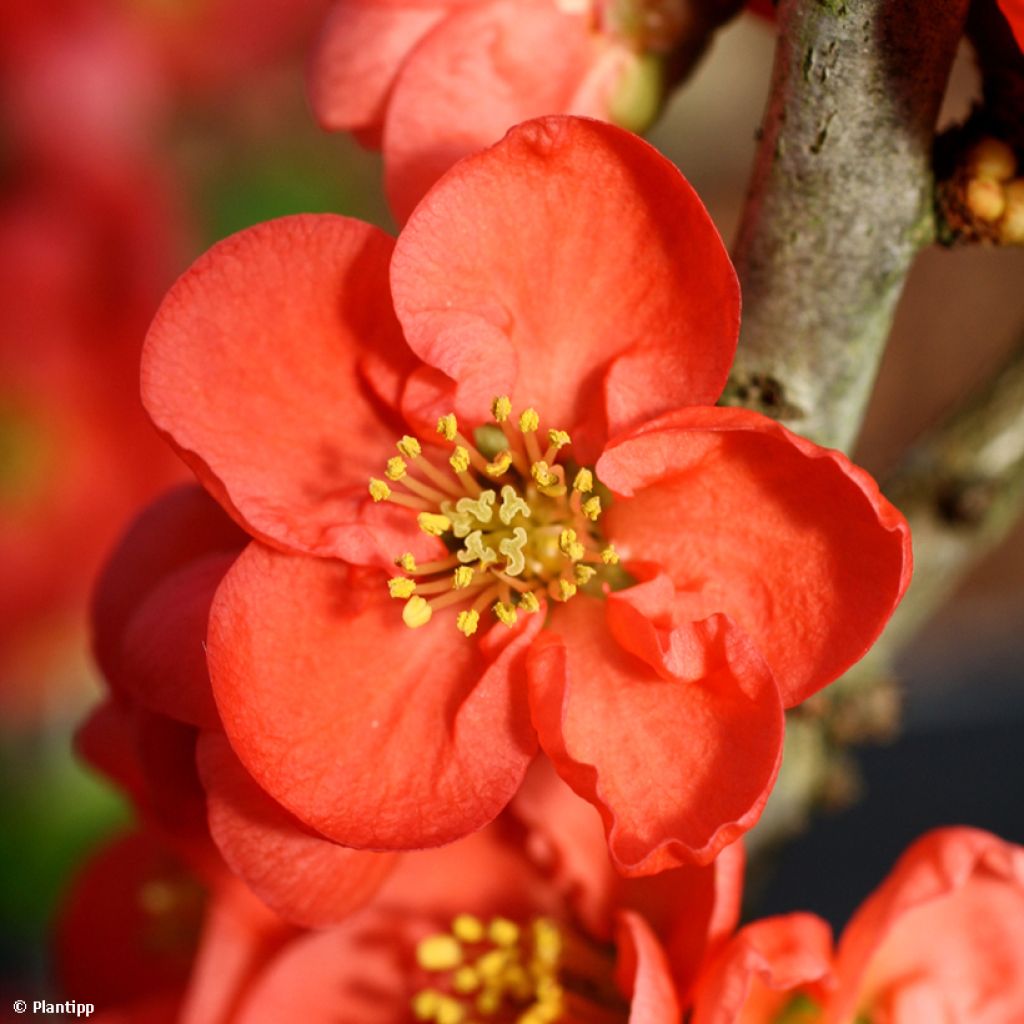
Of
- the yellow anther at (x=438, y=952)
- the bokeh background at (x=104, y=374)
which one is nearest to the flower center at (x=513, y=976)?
the yellow anther at (x=438, y=952)

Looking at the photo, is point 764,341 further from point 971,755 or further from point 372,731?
point 971,755

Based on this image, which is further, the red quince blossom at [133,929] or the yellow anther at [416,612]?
the red quince blossom at [133,929]

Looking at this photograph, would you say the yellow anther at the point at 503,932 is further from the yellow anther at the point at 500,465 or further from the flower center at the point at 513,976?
the yellow anther at the point at 500,465

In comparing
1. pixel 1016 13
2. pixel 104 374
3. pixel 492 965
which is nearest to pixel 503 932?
pixel 492 965

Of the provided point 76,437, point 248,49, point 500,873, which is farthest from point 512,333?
point 248,49

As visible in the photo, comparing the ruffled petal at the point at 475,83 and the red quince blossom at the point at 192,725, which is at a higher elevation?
the ruffled petal at the point at 475,83

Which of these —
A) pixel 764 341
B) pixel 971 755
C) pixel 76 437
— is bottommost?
pixel 971 755
